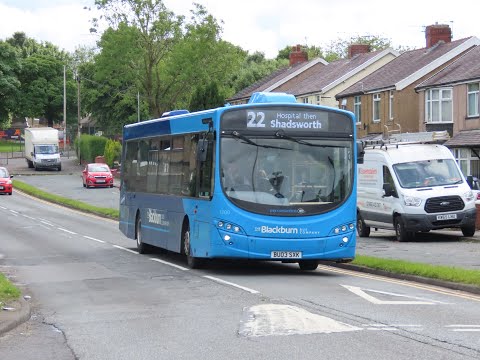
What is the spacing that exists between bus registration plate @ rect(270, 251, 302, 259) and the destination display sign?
224cm

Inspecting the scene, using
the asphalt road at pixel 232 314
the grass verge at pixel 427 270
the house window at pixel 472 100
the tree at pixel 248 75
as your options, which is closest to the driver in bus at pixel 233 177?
the asphalt road at pixel 232 314

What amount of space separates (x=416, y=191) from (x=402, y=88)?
25.6 m

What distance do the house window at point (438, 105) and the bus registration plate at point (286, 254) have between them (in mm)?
31439

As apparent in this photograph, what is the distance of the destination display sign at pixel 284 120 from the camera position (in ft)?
58.9

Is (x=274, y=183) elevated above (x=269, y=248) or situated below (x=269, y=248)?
above

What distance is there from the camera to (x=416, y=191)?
1103 inches

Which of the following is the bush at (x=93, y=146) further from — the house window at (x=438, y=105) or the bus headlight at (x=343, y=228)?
the bus headlight at (x=343, y=228)

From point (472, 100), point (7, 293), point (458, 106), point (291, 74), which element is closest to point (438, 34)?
point (458, 106)

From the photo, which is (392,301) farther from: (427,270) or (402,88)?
(402,88)

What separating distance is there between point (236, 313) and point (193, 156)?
6.98 meters

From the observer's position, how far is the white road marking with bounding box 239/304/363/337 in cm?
1093

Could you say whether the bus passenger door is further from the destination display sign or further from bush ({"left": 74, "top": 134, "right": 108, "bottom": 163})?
bush ({"left": 74, "top": 134, "right": 108, "bottom": 163})

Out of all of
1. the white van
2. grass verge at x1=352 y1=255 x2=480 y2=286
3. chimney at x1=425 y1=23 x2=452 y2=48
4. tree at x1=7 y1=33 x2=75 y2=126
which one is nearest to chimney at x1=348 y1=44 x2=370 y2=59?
chimney at x1=425 y1=23 x2=452 y2=48

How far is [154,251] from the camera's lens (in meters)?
24.5
